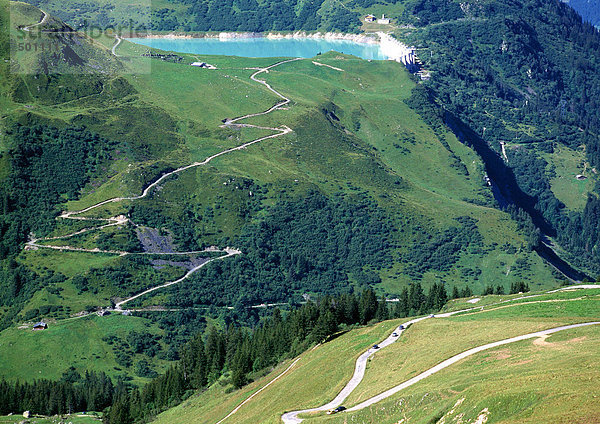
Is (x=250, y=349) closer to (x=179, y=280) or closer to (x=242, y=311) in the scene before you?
(x=242, y=311)

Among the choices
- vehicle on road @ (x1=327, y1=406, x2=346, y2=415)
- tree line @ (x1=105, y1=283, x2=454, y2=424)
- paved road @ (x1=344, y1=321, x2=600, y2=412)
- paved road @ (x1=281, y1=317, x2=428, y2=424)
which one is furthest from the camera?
tree line @ (x1=105, y1=283, x2=454, y2=424)

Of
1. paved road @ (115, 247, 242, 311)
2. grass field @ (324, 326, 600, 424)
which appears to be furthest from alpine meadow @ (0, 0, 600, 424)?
paved road @ (115, 247, 242, 311)

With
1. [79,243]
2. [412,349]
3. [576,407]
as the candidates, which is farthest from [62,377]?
[576,407]

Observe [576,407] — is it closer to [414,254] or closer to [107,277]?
[107,277]

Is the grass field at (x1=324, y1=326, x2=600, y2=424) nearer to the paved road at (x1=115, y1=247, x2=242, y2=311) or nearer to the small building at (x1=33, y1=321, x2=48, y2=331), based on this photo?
the small building at (x1=33, y1=321, x2=48, y2=331)

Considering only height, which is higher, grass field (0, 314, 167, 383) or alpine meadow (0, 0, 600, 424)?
alpine meadow (0, 0, 600, 424)

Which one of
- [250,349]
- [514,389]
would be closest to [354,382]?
[514,389]

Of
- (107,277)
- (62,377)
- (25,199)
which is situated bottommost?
(62,377)

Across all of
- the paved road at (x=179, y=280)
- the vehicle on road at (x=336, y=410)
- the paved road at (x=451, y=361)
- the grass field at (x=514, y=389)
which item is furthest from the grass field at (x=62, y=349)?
the grass field at (x=514, y=389)
